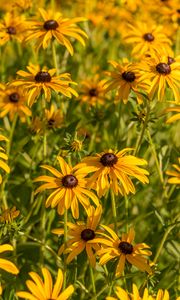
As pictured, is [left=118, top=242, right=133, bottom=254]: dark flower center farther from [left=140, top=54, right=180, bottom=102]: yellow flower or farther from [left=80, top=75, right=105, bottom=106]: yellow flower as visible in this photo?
[left=80, top=75, right=105, bottom=106]: yellow flower

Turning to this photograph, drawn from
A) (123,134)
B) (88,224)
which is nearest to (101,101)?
(123,134)

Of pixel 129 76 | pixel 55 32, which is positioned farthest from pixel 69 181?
pixel 55 32

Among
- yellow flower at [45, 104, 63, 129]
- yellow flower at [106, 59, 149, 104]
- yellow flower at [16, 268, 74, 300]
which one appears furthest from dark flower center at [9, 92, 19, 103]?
yellow flower at [16, 268, 74, 300]

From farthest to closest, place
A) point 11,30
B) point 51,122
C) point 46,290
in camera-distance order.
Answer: point 11,30
point 51,122
point 46,290

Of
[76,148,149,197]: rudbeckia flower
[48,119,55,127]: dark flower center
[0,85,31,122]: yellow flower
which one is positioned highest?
[0,85,31,122]: yellow flower

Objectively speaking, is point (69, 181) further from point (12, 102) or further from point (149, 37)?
point (149, 37)

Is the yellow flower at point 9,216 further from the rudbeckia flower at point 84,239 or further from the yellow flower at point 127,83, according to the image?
the yellow flower at point 127,83

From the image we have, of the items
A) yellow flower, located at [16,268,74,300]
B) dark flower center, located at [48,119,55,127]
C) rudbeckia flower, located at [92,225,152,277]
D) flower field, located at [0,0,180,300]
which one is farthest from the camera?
dark flower center, located at [48,119,55,127]

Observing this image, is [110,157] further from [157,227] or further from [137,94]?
[157,227]
